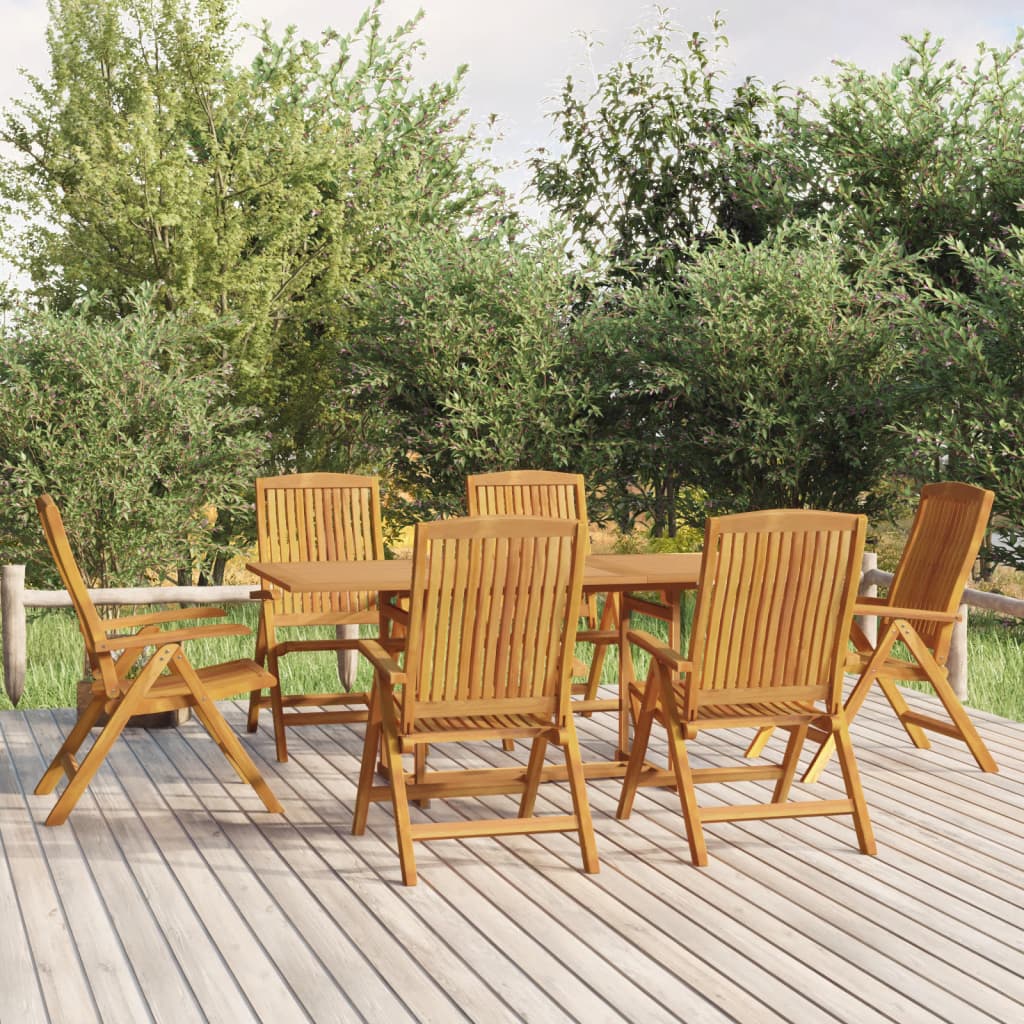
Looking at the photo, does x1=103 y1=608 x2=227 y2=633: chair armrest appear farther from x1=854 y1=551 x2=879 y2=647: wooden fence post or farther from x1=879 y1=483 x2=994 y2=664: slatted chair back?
x1=854 y1=551 x2=879 y2=647: wooden fence post

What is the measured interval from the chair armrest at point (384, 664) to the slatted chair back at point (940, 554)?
7.12 ft

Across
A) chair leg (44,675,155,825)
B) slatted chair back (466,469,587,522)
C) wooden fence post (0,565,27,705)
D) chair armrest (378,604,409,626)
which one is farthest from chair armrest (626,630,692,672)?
wooden fence post (0,565,27,705)

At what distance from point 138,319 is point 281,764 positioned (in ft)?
18.2

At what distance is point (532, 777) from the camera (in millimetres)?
4281

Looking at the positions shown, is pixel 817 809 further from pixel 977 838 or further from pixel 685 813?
pixel 977 838

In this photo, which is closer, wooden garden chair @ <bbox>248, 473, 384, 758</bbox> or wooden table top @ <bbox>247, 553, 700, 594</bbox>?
wooden table top @ <bbox>247, 553, 700, 594</bbox>

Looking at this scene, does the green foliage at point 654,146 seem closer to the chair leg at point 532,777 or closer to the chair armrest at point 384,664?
the chair armrest at point 384,664

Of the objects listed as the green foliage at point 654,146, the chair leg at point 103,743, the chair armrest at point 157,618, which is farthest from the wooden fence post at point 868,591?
the green foliage at point 654,146

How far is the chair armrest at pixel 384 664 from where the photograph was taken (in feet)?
12.8

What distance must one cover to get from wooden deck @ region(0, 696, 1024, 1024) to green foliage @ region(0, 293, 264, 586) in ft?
16.1

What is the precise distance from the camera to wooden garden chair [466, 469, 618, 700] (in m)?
5.99

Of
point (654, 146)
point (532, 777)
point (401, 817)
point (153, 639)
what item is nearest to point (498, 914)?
point (401, 817)

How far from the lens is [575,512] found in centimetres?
627

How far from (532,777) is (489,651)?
61cm
